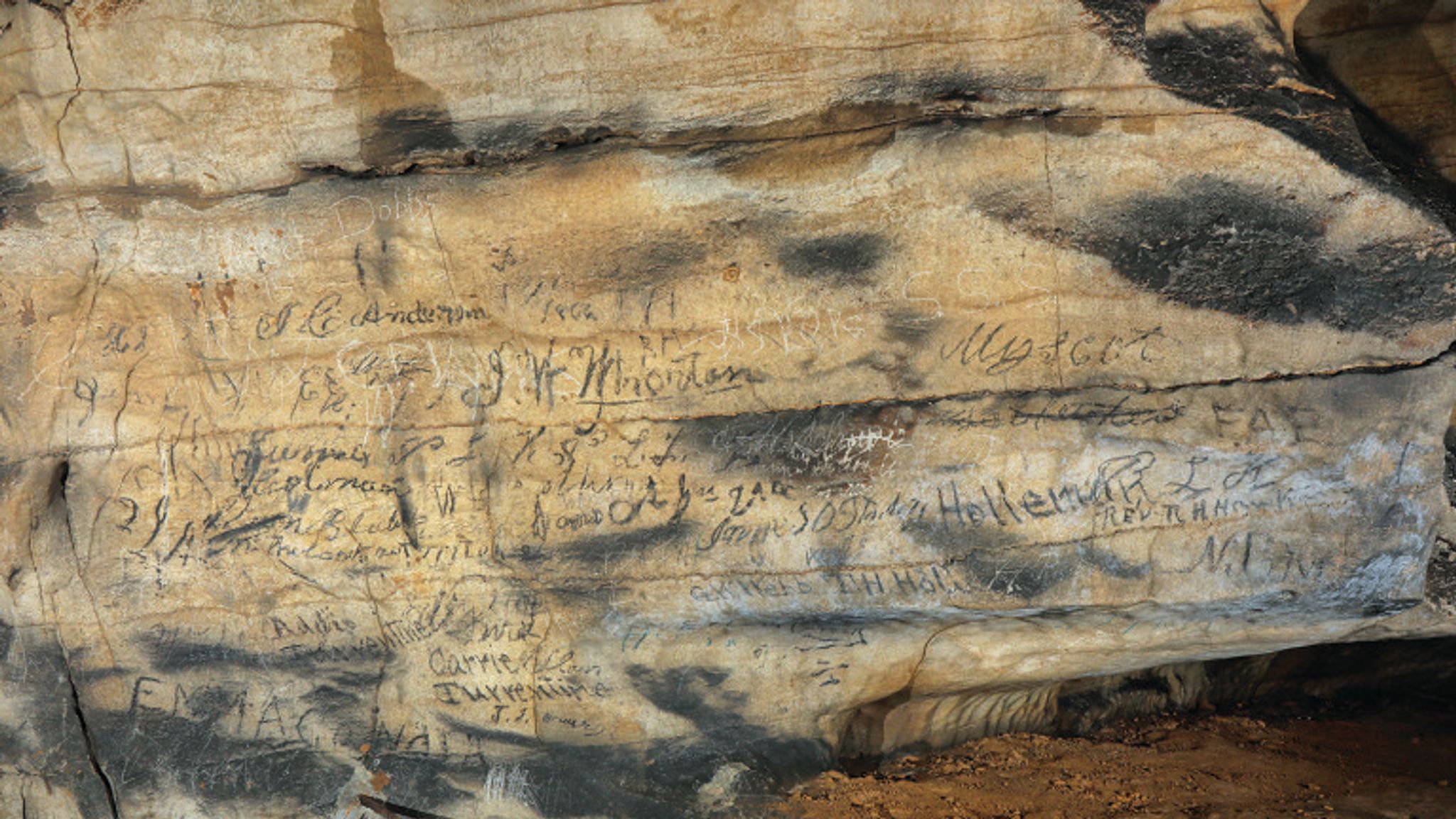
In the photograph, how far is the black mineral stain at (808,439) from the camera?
332 cm

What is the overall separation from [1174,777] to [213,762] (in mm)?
3599

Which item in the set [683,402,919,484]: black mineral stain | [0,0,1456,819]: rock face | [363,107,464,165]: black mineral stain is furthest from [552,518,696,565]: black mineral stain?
[363,107,464,165]: black mineral stain

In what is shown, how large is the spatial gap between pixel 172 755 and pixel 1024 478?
325 centimetres

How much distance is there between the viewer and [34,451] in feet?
12.0

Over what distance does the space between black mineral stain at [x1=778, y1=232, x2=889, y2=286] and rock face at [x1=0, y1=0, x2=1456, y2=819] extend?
0.04 ft

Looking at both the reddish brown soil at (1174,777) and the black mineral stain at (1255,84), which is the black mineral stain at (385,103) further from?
the reddish brown soil at (1174,777)

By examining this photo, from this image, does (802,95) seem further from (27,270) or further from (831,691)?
(27,270)

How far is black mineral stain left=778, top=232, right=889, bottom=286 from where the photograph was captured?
327 centimetres

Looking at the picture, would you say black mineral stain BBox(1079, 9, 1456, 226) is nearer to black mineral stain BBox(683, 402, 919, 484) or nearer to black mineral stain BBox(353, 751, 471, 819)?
black mineral stain BBox(683, 402, 919, 484)

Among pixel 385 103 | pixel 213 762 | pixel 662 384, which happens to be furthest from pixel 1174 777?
pixel 385 103

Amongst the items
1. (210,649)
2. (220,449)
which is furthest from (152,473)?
(210,649)

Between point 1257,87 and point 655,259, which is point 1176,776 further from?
point 655,259

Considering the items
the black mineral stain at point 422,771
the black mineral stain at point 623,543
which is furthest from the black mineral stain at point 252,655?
the black mineral stain at point 623,543

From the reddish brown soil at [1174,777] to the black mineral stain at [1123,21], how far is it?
2.55 meters
